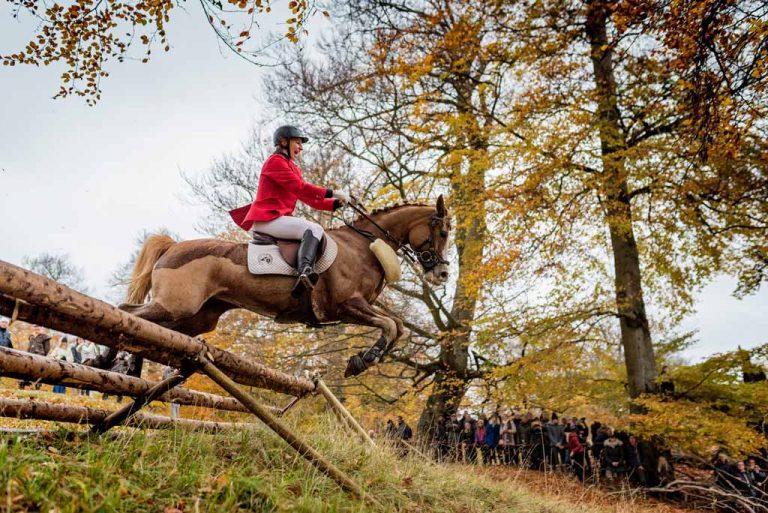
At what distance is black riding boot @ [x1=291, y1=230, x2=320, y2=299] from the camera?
495 cm

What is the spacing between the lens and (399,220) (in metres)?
6.01

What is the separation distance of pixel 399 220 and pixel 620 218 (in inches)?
246

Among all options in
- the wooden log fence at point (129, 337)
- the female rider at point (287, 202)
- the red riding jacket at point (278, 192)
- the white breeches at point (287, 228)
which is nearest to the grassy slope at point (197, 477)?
the wooden log fence at point (129, 337)

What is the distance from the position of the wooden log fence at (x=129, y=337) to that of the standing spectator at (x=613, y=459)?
10490 millimetres

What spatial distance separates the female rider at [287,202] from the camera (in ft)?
16.7

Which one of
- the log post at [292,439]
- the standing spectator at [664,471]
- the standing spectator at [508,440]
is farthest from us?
the standing spectator at [508,440]

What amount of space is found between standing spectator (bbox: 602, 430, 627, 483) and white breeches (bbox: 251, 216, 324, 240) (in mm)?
10047

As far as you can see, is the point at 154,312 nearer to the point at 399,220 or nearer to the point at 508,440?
the point at 399,220

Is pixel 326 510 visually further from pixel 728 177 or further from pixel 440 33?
pixel 440 33

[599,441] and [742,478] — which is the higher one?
[599,441]

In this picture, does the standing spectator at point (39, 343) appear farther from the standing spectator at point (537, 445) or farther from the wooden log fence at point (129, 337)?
the standing spectator at point (537, 445)

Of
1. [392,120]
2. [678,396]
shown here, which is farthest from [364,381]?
[678,396]

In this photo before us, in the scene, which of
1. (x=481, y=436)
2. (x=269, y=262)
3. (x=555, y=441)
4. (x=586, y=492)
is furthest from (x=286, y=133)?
(x=481, y=436)

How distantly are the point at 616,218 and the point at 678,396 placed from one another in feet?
11.7
